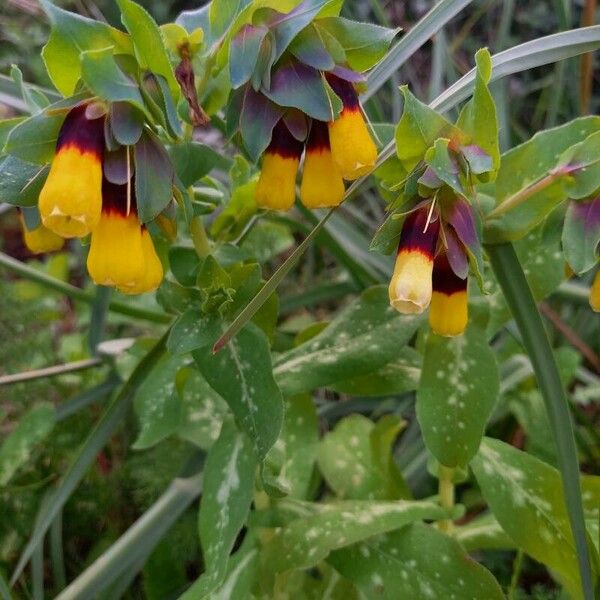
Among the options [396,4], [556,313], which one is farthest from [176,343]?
[396,4]

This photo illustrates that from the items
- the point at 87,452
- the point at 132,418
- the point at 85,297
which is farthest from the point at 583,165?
the point at 132,418

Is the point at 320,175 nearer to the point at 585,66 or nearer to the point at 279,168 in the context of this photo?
the point at 279,168

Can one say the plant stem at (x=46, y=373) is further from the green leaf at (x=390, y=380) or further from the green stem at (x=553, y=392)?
the green stem at (x=553, y=392)

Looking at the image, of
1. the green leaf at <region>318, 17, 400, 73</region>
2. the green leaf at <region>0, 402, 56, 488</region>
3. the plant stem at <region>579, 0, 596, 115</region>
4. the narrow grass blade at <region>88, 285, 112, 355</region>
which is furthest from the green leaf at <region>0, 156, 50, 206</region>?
the plant stem at <region>579, 0, 596, 115</region>

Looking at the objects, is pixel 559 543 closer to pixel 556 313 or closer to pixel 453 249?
pixel 453 249

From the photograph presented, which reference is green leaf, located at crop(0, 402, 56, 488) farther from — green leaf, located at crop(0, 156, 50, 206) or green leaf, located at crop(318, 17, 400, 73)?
green leaf, located at crop(318, 17, 400, 73)

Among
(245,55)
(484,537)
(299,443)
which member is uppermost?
(245,55)
